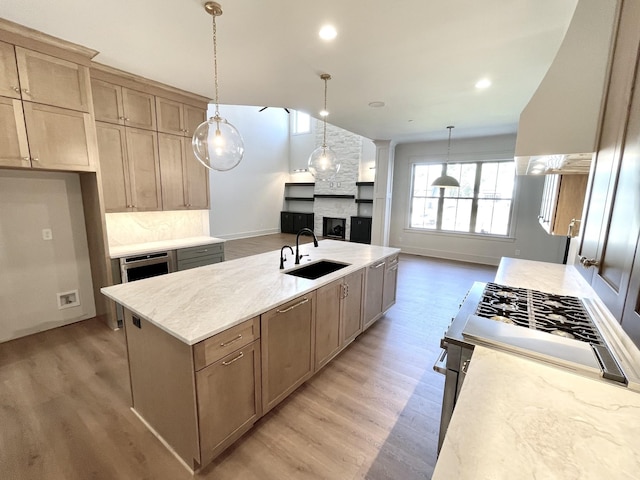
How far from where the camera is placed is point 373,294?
3.00m

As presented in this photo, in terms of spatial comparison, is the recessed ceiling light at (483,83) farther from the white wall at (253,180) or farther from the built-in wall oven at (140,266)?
the white wall at (253,180)

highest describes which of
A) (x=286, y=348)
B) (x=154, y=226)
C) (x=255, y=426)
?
(x=154, y=226)

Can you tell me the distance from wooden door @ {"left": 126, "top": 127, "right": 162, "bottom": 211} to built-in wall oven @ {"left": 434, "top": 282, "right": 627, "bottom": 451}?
3.60 metres

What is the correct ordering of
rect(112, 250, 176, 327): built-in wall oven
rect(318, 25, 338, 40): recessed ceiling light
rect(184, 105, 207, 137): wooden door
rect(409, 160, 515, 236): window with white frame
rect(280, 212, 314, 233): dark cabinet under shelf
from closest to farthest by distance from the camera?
rect(318, 25, 338, 40): recessed ceiling light < rect(112, 250, 176, 327): built-in wall oven < rect(184, 105, 207, 137): wooden door < rect(409, 160, 515, 236): window with white frame < rect(280, 212, 314, 233): dark cabinet under shelf

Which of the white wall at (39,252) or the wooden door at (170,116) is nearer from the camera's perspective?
the white wall at (39,252)

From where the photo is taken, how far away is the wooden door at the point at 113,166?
3018mm

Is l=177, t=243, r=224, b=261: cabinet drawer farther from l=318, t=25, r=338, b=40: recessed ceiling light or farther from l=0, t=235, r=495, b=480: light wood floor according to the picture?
l=318, t=25, r=338, b=40: recessed ceiling light

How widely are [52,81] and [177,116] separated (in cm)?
125

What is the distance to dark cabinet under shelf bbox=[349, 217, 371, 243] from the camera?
8.20 metres

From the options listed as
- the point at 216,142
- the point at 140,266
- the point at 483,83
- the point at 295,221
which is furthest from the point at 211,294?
the point at 295,221

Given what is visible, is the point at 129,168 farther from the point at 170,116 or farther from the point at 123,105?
the point at 170,116

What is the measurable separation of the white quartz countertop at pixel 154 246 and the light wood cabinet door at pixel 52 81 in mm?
1470

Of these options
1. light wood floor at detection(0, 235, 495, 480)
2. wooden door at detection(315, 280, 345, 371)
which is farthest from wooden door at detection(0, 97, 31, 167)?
wooden door at detection(315, 280, 345, 371)

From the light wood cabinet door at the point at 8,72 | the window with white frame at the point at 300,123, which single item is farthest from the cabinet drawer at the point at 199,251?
the window with white frame at the point at 300,123
